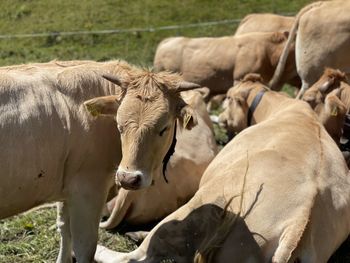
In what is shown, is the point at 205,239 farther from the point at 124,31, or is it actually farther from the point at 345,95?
the point at 124,31

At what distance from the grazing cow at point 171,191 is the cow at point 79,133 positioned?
1289 millimetres

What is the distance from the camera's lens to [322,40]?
10.4m

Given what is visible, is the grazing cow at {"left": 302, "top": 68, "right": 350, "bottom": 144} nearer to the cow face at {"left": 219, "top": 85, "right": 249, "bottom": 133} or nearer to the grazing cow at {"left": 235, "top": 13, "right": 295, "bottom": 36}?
the cow face at {"left": 219, "top": 85, "right": 249, "bottom": 133}

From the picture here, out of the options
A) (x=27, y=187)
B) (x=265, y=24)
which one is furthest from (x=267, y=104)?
(x=265, y=24)

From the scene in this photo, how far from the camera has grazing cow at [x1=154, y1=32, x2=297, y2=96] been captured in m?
12.8

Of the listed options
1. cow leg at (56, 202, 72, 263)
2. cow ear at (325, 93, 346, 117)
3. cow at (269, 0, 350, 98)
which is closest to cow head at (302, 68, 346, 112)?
cow ear at (325, 93, 346, 117)

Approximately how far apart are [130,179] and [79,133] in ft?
2.43

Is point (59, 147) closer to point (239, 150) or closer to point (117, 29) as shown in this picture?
point (239, 150)

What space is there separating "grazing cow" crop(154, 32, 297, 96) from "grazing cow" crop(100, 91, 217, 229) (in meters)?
5.08

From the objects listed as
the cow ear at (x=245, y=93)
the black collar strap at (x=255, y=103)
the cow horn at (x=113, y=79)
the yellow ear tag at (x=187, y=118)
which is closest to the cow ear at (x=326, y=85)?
the black collar strap at (x=255, y=103)

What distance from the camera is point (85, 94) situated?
5.57m

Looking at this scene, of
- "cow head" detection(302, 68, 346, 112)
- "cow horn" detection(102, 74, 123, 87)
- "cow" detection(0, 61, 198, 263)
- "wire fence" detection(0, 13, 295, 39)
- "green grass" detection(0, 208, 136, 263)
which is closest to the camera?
"cow" detection(0, 61, 198, 263)

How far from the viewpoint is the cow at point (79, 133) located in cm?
510

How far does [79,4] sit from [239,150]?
18.1 meters
